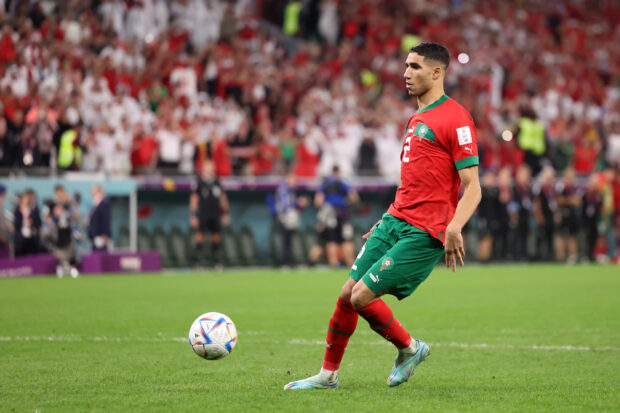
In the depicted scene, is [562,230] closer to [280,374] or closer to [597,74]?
[597,74]

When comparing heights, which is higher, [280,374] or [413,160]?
[413,160]

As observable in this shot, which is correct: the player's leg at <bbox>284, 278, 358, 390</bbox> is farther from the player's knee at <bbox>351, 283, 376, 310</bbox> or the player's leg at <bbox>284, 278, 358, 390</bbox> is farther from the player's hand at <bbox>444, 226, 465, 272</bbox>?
the player's hand at <bbox>444, 226, 465, 272</bbox>

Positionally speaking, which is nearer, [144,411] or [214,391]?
[144,411]

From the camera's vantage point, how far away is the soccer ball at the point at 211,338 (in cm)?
691

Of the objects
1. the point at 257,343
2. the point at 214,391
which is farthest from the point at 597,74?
the point at 214,391

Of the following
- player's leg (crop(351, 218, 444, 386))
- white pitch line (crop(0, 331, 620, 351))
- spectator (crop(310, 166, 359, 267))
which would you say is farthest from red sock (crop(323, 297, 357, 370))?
spectator (crop(310, 166, 359, 267))

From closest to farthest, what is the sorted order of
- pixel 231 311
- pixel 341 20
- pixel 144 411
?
pixel 144 411 < pixel 231 311 < pixel 341 20

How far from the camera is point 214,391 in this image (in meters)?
6.32

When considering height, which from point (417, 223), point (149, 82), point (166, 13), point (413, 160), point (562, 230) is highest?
point (166, 13)

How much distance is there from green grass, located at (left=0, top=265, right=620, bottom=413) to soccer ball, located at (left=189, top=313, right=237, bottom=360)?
0.67ft

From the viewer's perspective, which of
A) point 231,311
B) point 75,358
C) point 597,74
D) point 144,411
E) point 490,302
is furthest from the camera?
point 597,74

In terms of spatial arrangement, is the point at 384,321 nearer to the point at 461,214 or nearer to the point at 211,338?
the point at 461,214

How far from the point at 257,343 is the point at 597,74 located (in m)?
27.5

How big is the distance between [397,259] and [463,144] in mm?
860
